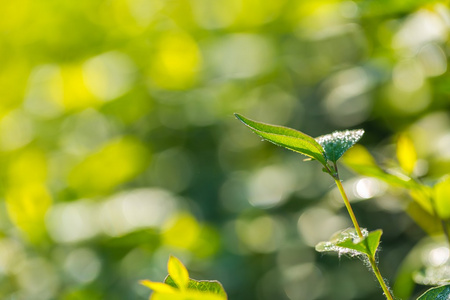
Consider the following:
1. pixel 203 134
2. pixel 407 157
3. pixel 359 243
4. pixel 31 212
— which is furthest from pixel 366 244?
pixel 203 134

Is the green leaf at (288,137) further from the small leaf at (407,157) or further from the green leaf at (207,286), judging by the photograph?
the small leaf at (407,157)

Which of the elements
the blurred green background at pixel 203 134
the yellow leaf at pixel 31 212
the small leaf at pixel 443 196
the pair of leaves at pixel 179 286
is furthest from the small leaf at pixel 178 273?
the yellow leaf at pixel 31 212

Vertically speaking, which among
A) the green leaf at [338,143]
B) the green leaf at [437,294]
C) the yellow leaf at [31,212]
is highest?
the green leaf at [338,143]

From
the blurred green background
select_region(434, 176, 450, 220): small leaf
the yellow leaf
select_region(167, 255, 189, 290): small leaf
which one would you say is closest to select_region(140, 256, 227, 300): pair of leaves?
select_region(167, 255, 189, 290): small leaf

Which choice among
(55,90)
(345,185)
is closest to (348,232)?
(345,185)

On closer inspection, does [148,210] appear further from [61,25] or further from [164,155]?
[61,25]

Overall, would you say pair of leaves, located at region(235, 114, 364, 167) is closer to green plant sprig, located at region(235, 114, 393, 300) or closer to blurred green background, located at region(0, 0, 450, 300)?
green plant sprig, located at region(235, 114, 393, 300)
